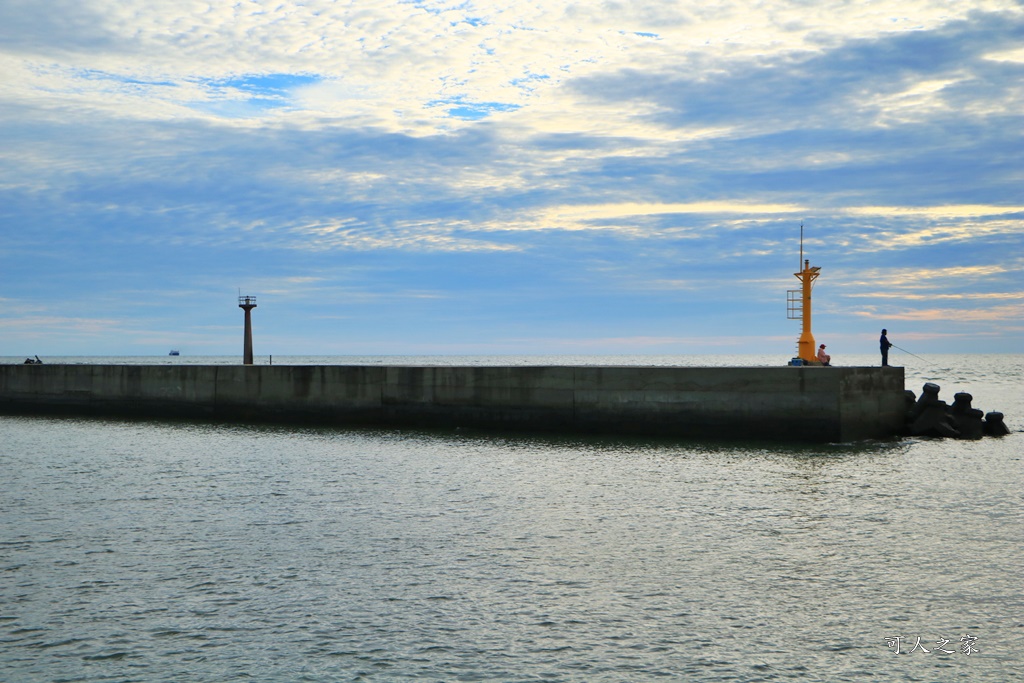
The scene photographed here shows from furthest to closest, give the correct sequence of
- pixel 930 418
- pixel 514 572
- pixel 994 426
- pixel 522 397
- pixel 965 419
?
pixel 994 426 < pixel 965 419 < pixel 522 397 < pixel 930 418 < pixel 514 572

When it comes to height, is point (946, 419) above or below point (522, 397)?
below

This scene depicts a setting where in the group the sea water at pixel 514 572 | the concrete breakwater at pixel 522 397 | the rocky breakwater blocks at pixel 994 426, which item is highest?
the concrete breakwater at pixel 522 397

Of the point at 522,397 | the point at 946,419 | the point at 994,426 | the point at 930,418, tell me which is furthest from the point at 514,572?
the point at 994,426

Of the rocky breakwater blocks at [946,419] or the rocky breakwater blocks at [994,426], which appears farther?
the rocky breakwater blocks at [994,426]

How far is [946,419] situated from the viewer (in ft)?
85.6

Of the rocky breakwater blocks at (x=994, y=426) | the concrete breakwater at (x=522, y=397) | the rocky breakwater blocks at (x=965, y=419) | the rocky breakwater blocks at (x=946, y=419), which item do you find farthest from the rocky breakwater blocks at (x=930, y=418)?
the rocky breakwater blocks at (x=994, y=426)

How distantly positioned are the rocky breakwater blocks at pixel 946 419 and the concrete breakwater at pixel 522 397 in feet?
2.69

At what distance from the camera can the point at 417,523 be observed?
43.5 ft

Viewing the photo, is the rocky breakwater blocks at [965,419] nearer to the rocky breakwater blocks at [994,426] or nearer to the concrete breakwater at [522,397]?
the rocky breakwater blocks at [994,426]

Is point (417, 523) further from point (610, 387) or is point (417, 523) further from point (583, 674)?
point (610, 387)

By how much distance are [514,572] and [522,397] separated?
51.1 ft

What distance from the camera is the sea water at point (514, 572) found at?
775 cm

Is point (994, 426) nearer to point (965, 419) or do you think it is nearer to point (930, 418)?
point (965, 419)

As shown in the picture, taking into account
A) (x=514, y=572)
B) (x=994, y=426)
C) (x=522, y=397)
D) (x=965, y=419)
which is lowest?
(x=514, y=572)
